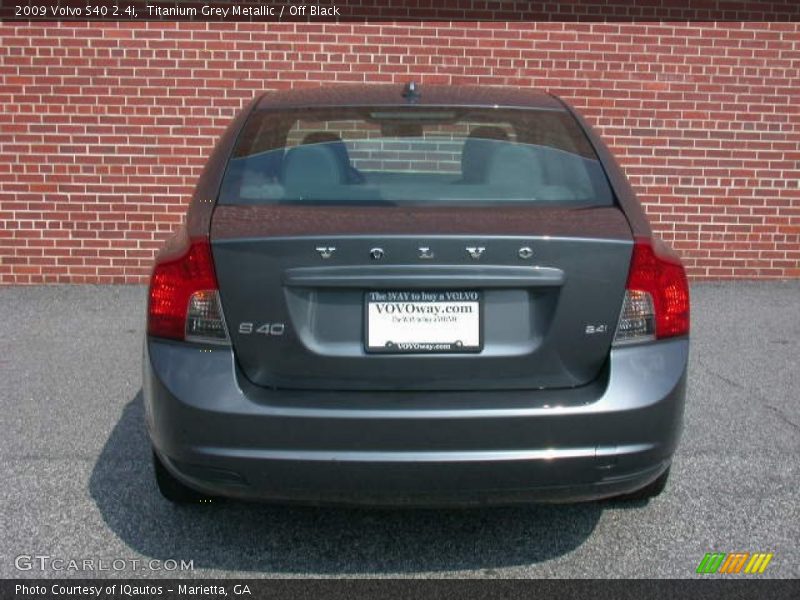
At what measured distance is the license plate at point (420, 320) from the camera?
315cm

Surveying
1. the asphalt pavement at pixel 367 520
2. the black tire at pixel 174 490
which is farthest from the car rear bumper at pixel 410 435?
the black tire at pixel 174 490

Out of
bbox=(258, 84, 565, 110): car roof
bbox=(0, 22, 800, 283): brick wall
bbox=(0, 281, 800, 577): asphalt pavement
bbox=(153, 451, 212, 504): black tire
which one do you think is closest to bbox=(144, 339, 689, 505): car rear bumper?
bbox=(0, 281, 800, 577): asphalt pavement

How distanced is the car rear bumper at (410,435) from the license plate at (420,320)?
150 millimetres

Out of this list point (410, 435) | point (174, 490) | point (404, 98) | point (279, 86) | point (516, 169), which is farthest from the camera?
point (279, 86)

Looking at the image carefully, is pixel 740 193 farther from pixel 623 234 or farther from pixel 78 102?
pixel 623 234

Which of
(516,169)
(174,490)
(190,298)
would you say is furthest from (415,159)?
(174,490)

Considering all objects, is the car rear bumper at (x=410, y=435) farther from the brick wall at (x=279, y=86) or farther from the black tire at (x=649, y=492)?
the brick wall at (x=279, y=86)

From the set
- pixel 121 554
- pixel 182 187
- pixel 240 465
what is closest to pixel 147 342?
pixel 240 465

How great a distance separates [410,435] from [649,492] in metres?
1.31

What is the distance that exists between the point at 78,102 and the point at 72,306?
1.69m

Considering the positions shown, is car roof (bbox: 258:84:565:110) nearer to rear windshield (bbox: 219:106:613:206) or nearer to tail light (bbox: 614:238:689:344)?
rear windshield (bbox: 219:106:613:206)

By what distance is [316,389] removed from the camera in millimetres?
3193

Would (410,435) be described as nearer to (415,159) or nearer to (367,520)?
(367,520)

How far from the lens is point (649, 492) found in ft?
13.2
